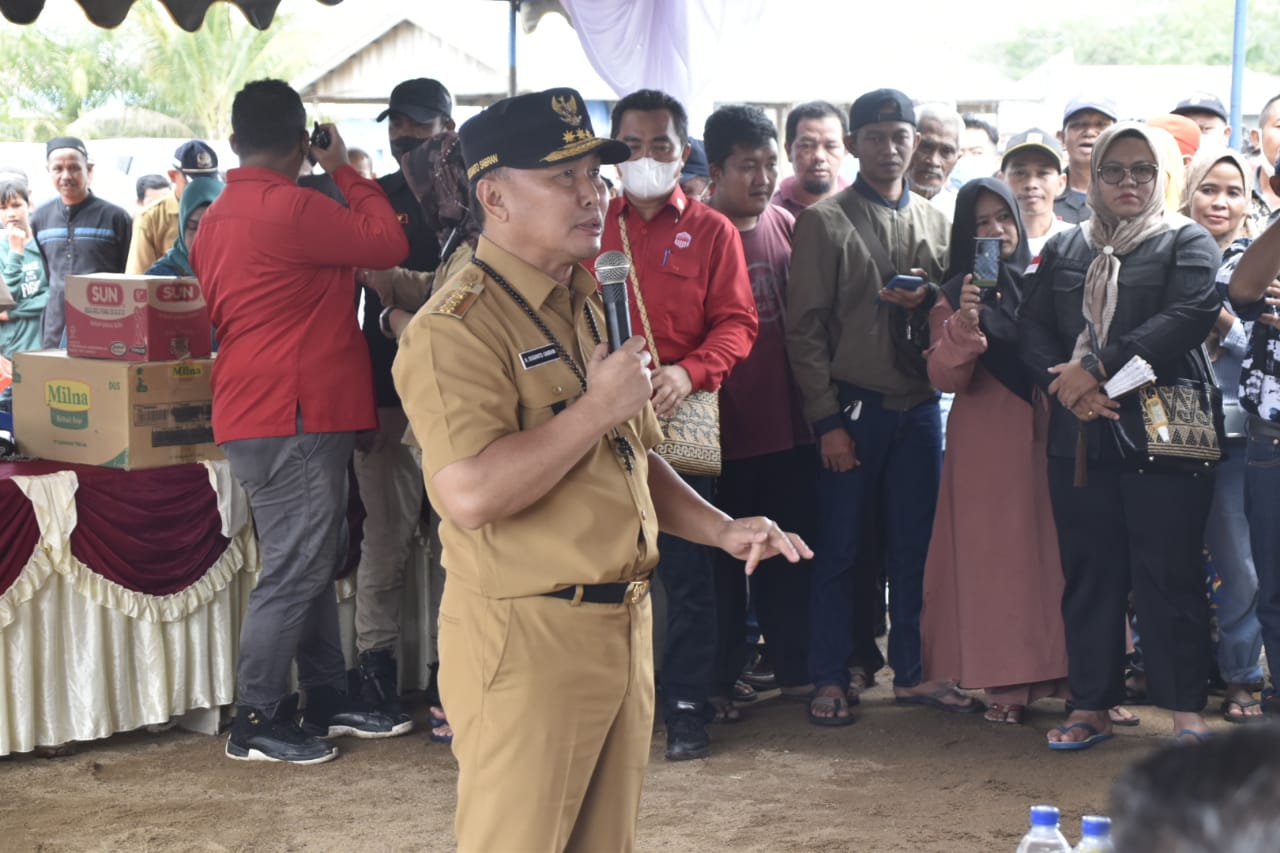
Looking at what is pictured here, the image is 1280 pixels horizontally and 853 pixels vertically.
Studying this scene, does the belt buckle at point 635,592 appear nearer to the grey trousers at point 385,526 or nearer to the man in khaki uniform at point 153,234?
the grey trousers at point 385,526

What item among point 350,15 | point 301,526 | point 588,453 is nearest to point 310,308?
point 301,526

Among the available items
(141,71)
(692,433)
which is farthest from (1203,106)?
(141,71)

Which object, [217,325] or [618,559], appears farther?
[217,325]

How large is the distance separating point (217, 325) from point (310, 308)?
33 centimetres

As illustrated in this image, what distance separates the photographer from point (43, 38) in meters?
41.7

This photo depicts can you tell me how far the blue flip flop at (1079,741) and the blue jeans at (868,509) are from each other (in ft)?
2.22

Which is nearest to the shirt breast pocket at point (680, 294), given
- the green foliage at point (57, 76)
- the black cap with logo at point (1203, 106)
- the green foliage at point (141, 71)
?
the black cap with logo at point (1203, 106)

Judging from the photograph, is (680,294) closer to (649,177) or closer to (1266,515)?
(649,177)

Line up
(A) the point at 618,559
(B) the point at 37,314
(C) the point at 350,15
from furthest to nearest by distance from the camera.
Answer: (C) the point at 350,15 → (B) the point at 37,314 → (A) the point at 618,559

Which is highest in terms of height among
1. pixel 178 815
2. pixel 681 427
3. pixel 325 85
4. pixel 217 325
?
pixel 325 85

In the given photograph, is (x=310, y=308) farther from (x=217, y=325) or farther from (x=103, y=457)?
(x=103, y=457)

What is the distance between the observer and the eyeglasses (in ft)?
13.3

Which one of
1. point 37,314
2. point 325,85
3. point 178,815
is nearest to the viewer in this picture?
point 178,815

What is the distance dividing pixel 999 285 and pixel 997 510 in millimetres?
715
